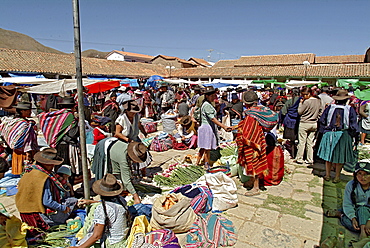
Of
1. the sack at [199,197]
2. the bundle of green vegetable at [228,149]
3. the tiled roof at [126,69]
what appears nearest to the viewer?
the sack at [199,197]

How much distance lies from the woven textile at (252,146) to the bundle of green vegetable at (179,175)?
105cm

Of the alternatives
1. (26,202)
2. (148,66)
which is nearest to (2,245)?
(26,202)

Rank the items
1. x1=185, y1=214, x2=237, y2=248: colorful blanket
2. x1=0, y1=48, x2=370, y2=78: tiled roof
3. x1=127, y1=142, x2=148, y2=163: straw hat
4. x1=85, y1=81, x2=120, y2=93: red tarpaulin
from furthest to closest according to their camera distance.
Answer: x1=0, y1=48, x2=370, y2=78: tiled roof, x1=85, y1=81, x2=120, y2=93: red tarpaulin, x1=127, y1=142, x2=148, y2=163: straw hat, x1=185, y1=214, x2=237, y2=248: colorful blanket

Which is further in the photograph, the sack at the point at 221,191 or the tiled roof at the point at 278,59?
the tiled roof at the point at 278,59

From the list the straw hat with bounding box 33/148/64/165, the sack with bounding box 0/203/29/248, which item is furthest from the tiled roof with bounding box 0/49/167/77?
the sack with bounding box 0/203/29/248

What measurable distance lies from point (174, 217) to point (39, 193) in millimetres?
1477

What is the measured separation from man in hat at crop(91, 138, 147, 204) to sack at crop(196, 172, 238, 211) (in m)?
1.09

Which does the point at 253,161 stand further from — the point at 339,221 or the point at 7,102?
the point at 7,102

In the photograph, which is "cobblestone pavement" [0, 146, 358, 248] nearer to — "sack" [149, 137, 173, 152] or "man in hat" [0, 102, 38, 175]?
"man in hat" [0, 102, 38, 175]

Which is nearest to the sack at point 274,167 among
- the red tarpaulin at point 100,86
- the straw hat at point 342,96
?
the straw hat at point 342,96

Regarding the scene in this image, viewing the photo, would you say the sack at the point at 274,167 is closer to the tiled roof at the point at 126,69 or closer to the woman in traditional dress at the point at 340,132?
the woman in traditional dress at the point at 340,132

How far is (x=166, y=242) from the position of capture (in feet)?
8.80

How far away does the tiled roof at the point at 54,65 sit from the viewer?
19.6 metres

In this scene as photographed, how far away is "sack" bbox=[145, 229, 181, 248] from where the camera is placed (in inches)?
105
